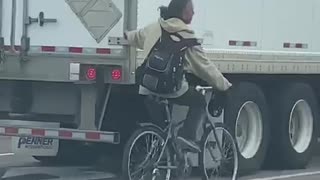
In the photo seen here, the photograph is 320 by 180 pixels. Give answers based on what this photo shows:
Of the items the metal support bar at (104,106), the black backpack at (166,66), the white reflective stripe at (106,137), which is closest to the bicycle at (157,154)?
the black backpack at (166,66)

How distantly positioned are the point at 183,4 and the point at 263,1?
8.98 feet

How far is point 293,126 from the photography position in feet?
43.6

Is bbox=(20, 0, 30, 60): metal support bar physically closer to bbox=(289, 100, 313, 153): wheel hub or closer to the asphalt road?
the asphalt road

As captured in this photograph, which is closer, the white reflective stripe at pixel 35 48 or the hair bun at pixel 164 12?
the hair bun at pixel 164 12

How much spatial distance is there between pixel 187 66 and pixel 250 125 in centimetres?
311

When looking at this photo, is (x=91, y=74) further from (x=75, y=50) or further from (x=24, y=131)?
(x=24, y=131)

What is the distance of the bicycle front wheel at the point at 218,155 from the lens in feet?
31.9

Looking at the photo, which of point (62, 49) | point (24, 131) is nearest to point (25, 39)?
point (62, 49)

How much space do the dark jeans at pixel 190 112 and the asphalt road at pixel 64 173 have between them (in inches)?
86.3

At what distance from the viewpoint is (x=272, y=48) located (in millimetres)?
12367

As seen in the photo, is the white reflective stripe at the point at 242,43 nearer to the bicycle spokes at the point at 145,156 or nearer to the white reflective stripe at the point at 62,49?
the white reflective stripe at the point at 62,49

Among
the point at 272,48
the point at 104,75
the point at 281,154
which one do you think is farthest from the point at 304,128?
the point at 104,75

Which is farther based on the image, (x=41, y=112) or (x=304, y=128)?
(x=304, y=128)

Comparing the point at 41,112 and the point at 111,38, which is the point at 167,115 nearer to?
the point at 111,38
